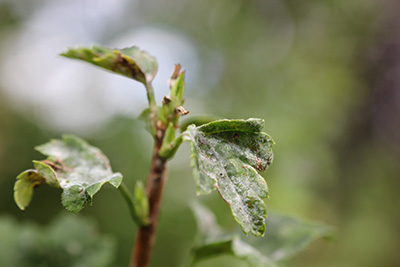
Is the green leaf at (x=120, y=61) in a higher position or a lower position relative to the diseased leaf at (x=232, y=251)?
higher

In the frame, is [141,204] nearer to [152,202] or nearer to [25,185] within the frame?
[152,202]

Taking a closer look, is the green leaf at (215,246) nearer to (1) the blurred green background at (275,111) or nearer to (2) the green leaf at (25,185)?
(2) the green leaf at (25,185)

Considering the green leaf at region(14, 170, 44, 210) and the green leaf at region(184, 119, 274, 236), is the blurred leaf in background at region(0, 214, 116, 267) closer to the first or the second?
the green leaf at region(14, 170, 44, 210)

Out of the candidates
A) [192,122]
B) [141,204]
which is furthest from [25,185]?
[192,122]

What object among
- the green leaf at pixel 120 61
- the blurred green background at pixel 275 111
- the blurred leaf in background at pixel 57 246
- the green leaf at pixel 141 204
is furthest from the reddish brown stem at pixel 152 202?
the blurred green background at pixel 275 111

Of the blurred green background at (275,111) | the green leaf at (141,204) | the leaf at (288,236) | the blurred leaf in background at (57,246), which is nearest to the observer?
the green leaf at (141,204)

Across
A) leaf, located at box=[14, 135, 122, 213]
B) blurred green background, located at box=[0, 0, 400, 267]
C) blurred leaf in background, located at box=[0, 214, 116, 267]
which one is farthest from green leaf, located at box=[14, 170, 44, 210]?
blurred green background, located at box=[0, 0, 400, 267]

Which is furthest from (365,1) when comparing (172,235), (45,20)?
(45,20)

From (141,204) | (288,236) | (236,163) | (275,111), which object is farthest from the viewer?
(275,111)
